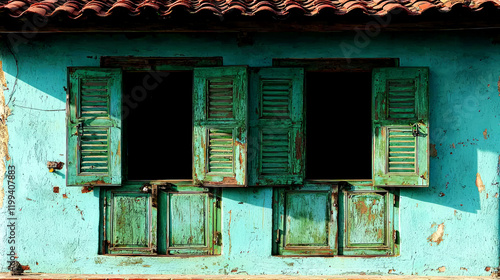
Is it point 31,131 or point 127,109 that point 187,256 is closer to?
point 127,109

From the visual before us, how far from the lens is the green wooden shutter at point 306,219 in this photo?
5184mm

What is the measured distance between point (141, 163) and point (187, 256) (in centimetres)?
274

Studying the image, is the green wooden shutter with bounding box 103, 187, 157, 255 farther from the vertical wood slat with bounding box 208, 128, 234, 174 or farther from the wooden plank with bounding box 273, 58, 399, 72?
the wooden plank with bounding box 273, 58, 399, 72

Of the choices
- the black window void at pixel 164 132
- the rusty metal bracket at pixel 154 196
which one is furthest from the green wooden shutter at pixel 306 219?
the black window void at pixel 164 132

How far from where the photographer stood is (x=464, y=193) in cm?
515

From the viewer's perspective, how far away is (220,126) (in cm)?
501

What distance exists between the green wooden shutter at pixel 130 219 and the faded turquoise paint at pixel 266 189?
0.13m

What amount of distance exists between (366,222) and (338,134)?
9.17 ft

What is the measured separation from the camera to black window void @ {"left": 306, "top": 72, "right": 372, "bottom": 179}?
7629 millimetres

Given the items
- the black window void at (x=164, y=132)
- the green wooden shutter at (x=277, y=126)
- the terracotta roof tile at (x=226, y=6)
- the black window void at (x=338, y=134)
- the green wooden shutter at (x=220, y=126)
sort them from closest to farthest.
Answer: the terracotta roof tile at (x=226, y=6)
the green wooden shutter at (x=220, y=126)
the green wooden shutter at (x=277, y=126)
the black window void at (x=164, y=132)
the black window void at (x=338, y=134)

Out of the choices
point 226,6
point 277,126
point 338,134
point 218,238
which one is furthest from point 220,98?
point 338,134

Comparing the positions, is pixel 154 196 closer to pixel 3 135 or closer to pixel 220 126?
pixel 220 126

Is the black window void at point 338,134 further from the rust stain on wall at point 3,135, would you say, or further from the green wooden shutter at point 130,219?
the rust stain on wall at point 3,135

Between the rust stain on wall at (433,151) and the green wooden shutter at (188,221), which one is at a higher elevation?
the rust stain on wall at (433,151)
